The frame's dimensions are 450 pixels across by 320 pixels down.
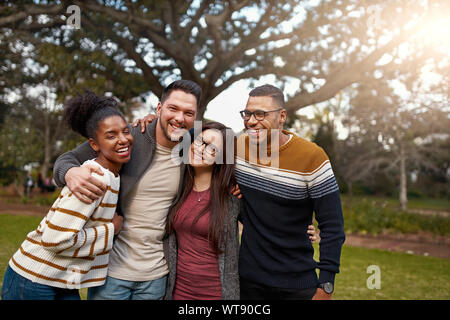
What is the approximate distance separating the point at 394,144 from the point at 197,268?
16.0 meters

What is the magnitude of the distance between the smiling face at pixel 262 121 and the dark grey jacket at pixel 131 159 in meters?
0.52

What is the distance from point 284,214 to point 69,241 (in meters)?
1.25

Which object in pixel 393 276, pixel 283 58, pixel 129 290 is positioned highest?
pixel 283 58

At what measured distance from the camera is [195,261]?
7.67ft

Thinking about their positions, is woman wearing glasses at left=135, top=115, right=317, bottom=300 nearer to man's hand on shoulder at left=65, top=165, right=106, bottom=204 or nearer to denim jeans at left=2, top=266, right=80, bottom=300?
man's hand on shoulder at left=65, top=165, right=106, bottom=204

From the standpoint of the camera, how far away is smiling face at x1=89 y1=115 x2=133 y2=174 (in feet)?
7.03

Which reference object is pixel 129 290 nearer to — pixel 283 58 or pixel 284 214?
pixel 284 214

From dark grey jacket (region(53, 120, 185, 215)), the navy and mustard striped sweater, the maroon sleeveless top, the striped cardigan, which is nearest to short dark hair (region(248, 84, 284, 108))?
the navy and mustard striped sweater

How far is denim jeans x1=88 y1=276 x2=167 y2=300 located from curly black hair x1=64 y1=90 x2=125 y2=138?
0.93 m

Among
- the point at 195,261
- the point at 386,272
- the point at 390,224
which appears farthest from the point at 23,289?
Answer: the point at 390,224

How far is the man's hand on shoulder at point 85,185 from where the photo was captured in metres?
1.87
